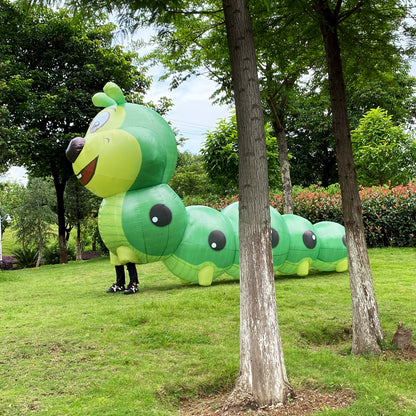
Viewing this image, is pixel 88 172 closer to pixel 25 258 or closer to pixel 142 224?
pixel 142 224

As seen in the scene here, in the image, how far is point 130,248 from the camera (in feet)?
27.9

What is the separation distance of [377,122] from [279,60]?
15980mm

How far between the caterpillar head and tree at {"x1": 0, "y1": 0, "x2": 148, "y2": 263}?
8341mm

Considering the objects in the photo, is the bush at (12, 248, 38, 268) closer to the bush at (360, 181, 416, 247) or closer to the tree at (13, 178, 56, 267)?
the tree at (13, 178, 56, 267)

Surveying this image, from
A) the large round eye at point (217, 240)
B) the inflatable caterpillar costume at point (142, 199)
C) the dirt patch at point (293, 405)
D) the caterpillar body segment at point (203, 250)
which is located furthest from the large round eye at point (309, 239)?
the dirt patch at point (293, 405)

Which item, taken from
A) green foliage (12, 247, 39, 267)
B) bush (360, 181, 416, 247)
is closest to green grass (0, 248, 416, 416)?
bush (360, 181, 416, 247)

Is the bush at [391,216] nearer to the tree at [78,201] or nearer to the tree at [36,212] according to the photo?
the tree at [78,201]

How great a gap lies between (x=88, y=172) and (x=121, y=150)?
883 millimetres

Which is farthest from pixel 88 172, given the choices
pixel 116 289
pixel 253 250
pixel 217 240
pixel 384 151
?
pixel 384 151

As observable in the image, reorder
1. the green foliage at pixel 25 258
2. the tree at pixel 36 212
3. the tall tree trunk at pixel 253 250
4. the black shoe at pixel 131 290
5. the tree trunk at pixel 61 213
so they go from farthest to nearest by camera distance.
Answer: the tree at pixel 36 212, the green foliage at pixel 25 258, the tree trunk at pixel 61 213, the black shoe at pixel 131 290, the tall tree trunk at pixel 253 250

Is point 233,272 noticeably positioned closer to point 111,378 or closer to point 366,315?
point 366,315

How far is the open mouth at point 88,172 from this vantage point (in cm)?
825

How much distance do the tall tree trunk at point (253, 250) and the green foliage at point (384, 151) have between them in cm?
1708

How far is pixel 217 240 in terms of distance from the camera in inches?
355
